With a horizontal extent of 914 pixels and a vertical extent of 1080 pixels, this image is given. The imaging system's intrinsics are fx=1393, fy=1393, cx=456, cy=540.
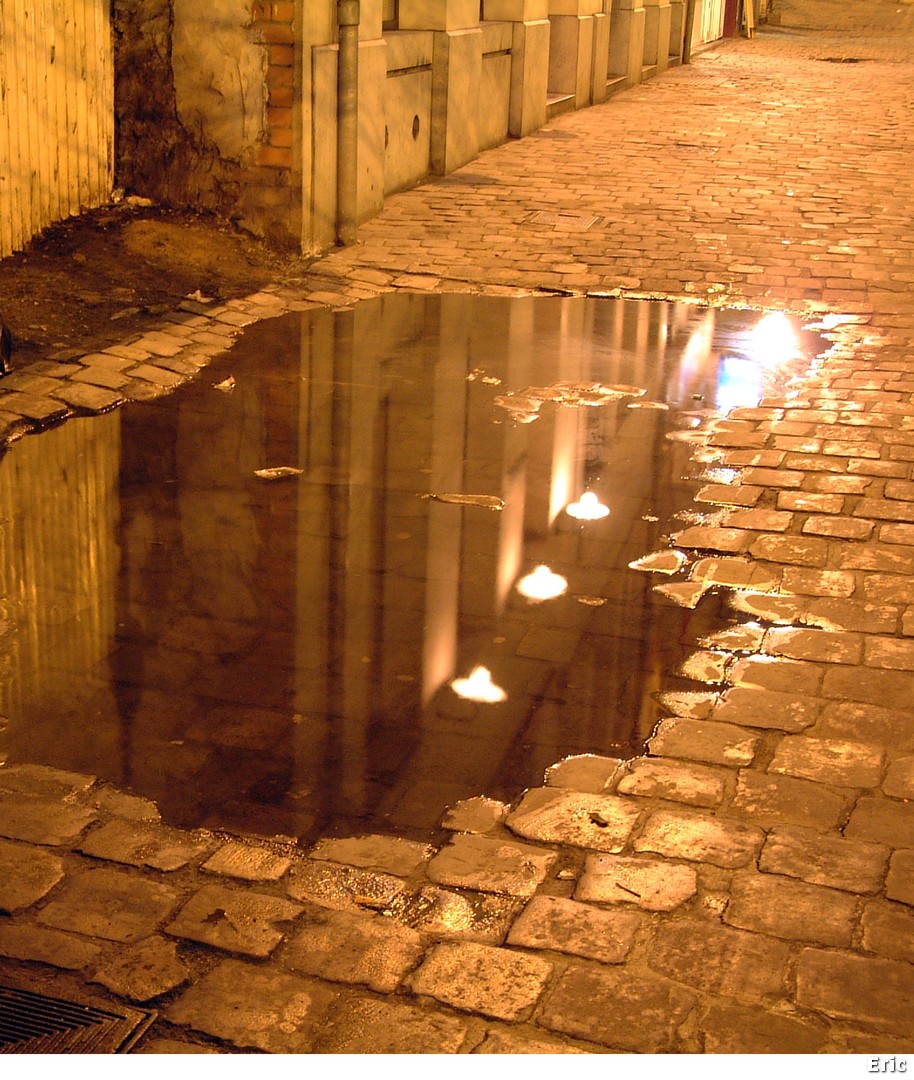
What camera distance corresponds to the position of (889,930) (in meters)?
2.87

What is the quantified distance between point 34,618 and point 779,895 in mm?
2461

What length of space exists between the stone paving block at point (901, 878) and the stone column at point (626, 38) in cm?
1826

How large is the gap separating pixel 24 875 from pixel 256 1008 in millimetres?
717

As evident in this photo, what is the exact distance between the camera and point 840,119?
16.9 metres

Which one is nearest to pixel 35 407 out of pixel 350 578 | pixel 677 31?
pixel 350 578

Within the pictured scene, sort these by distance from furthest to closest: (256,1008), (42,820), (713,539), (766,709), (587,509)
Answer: (587,509)
(713,539)
(766,709)
(42,820)
(256,1008)

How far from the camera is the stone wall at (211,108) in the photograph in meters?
8.94

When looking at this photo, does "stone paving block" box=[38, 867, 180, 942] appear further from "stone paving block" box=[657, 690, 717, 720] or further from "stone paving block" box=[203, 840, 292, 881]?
"stone paving block" box=[657, 690, 717, 720]

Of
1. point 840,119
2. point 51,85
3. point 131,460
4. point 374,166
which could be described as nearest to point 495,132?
point 374,166

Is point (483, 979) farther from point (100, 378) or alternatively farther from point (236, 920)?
point (100, 378)

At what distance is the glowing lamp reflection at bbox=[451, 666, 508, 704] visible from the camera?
12.8 ft

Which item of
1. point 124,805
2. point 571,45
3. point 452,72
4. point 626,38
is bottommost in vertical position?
point 124,805

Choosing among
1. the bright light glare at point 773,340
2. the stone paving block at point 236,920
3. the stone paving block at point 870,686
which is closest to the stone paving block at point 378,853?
the stone paving block at point 236,920

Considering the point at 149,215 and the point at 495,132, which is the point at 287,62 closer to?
the point at 149,215
